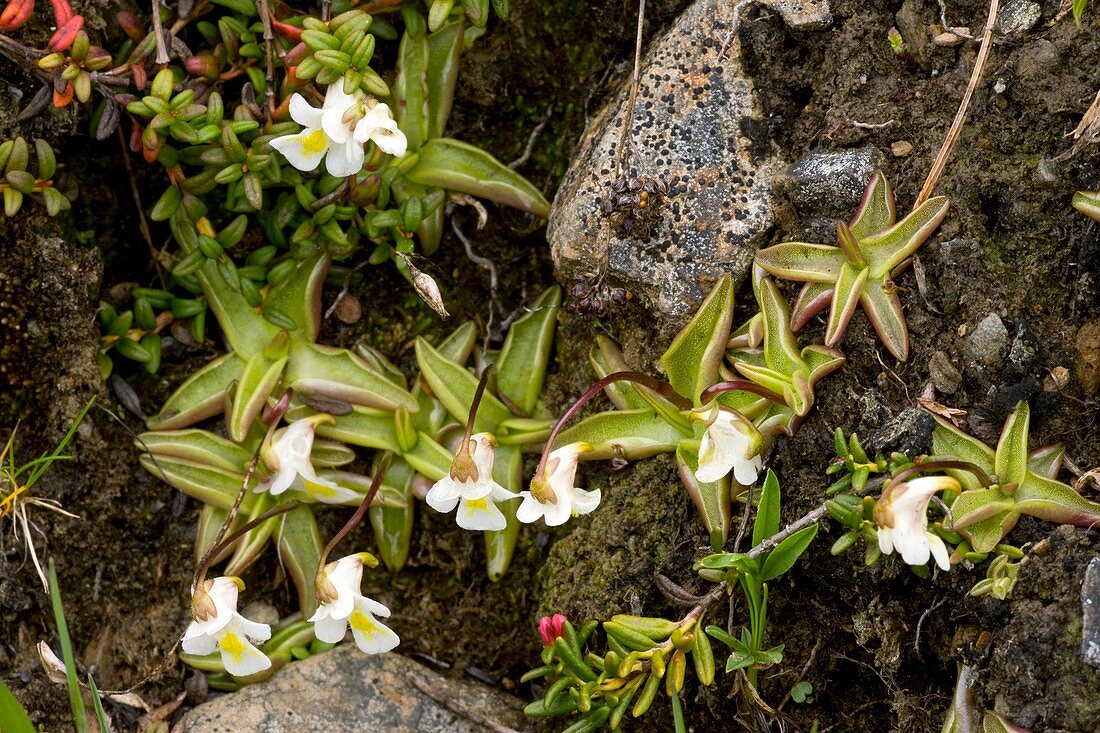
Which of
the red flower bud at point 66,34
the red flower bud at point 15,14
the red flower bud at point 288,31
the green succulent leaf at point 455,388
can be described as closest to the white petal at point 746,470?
the green succulent leaf at point 455,388

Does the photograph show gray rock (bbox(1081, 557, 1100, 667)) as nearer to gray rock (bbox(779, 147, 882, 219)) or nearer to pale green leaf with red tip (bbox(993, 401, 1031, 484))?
pale green leaf with red tip (bbox(993, 401, 1031, 484))

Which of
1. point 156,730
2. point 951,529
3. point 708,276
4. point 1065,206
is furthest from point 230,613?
point 1065,206

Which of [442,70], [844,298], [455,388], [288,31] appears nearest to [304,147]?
[288,31]

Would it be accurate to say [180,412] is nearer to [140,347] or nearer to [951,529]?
[140,347]

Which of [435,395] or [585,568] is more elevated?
[435,395]

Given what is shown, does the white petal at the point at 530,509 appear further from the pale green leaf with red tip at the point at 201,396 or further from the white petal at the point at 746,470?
the pale green leaf with red tip at the point at 201,396

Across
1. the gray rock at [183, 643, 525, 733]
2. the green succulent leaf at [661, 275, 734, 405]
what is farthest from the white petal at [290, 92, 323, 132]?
the gray rock at [183, 643, 525, 733]
